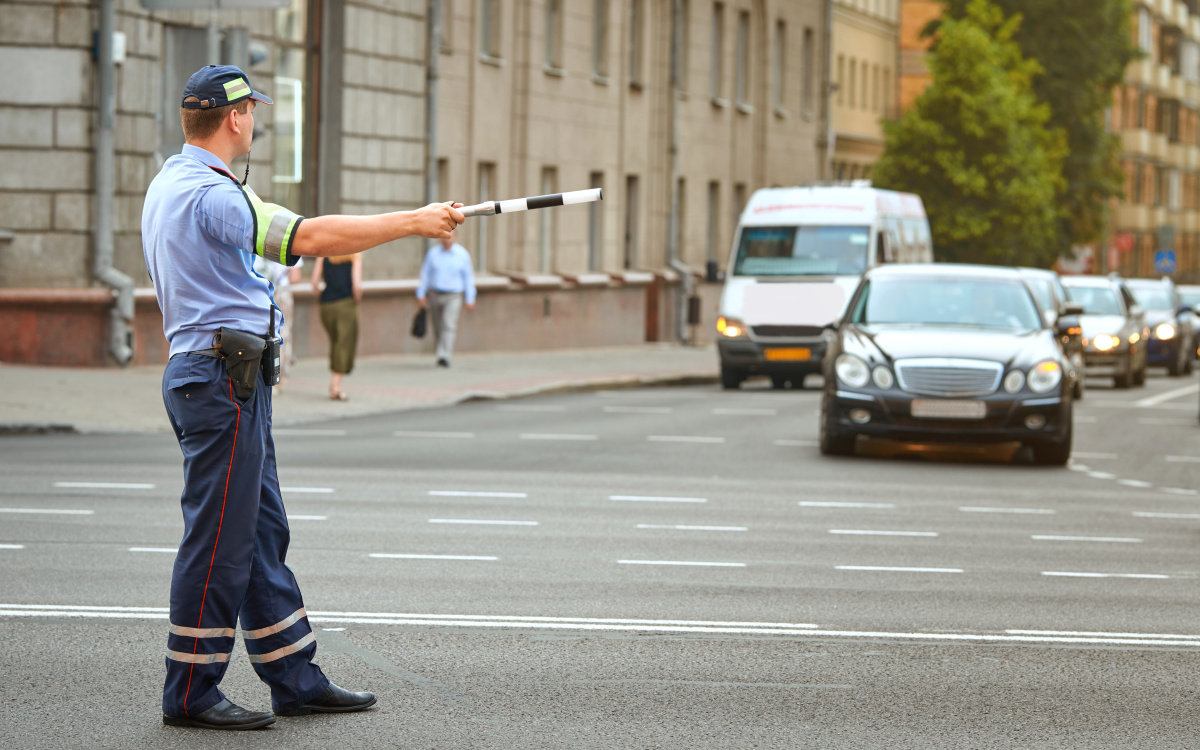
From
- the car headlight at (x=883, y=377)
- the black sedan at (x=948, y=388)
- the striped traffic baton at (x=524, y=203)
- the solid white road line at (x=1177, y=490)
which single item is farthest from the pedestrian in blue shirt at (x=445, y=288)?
the striped traffic baton at (x=524, y=203)

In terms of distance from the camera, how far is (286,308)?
68.6 ft

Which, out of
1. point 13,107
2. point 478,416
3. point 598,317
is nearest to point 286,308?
point 478,416

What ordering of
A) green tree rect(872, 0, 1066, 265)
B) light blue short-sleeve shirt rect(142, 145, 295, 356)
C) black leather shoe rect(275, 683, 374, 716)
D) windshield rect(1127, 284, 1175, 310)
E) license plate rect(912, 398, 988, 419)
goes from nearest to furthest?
1. light blue short-sleeve shirt rect(142, 145, 295, 356)
2. black leather shoe rect(275, 683, 374, 716)
3. license plate rect(912, 398, 988, 419)
4. windshield rect(1127, 284, 1175, 310)
5. green tree rect(872, 0, 1066, 265)

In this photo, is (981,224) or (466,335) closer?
(466,335)

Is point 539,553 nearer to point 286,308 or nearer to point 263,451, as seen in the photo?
point 263,451

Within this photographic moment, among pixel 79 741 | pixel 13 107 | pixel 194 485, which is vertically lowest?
pixel 79 741

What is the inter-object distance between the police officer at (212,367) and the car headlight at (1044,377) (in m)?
10.5

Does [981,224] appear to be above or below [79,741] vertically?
above

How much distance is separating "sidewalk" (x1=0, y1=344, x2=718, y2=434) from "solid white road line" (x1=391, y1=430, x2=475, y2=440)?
1.31 m

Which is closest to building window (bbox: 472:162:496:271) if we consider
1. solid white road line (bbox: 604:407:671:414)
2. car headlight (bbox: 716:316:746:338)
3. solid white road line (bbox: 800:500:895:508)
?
car headlight (bbox: 716:316:746:338)

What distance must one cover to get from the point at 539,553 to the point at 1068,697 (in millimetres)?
3687

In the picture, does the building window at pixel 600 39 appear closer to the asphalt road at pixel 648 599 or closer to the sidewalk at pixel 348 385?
the sidewalk at pixel 348 385

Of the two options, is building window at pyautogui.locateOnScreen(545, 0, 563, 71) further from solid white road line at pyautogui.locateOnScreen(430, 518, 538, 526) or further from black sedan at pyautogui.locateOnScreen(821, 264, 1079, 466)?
solid white road line at pyautogui.locateOnScreen(430, 518, 538, 526)

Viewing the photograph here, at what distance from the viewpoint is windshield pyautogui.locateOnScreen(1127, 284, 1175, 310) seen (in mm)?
38500
